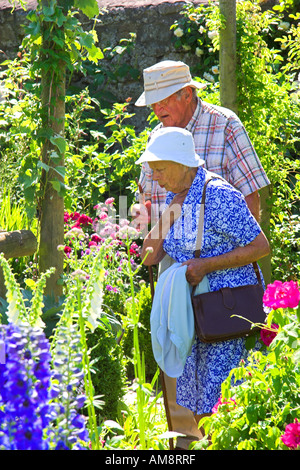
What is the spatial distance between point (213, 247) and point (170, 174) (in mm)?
320

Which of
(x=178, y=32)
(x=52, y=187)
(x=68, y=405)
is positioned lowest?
(x=68, y=405)

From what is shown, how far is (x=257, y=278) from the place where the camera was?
265 cm

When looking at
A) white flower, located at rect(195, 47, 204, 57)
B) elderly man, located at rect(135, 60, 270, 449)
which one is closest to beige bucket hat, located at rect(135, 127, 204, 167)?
elderly man, located at rect(135, 60, 270, 449)

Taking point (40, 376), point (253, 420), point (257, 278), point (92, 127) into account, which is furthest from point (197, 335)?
point (92, 127)

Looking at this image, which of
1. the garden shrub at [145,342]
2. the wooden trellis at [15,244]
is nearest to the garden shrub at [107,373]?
the wooden trellis at [15,244]

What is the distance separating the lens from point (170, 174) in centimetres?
254

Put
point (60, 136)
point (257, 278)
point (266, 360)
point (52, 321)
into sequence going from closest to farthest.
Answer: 1. point (266, 360)
2. point (257, 278)
3. point (52, 321)
4. point (60, 136)

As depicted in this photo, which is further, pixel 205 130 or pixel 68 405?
pixel 205 130

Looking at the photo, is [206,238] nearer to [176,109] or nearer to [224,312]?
[224,312]

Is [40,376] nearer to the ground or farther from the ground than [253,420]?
farther from the ground

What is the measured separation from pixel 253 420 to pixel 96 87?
489 cm

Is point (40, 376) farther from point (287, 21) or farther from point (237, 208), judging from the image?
point (287, 21)

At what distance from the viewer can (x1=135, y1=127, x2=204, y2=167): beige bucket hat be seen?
248cm

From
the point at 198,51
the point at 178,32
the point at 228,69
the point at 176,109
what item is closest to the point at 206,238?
the point at 176,109
